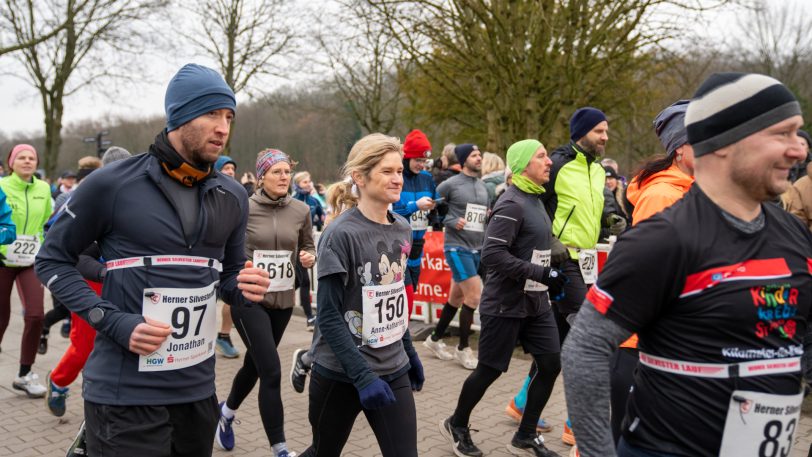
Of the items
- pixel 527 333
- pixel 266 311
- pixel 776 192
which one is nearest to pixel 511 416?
pixel 527 333

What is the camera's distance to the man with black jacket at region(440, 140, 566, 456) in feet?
15.4

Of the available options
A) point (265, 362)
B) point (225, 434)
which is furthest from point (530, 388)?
point (225, 434)

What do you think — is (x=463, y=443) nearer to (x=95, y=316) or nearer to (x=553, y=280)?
(x=553, y=280)

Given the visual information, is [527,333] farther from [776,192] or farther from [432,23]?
[432,23]

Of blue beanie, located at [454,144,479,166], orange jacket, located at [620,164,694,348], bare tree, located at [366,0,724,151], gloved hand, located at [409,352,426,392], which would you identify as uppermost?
bare tree, located at [366,0,724,151]

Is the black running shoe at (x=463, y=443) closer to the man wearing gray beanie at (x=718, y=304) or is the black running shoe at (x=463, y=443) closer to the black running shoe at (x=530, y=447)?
the black running shoe at (x=530, y=447)

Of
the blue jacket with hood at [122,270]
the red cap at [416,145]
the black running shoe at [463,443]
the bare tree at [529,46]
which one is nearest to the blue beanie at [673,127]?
the blue jacket with hood at [122,270]

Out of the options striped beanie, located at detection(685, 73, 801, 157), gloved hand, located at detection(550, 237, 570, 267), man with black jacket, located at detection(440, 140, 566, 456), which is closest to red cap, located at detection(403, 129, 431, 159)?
man with black jacket, located at detection(440, 140, 566, 456)

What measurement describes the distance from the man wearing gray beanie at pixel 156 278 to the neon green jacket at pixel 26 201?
4.74 meters

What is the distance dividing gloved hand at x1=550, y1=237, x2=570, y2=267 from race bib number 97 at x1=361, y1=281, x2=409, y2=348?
66.3 inches

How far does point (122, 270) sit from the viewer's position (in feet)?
9.08

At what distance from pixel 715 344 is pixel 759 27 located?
38861mm

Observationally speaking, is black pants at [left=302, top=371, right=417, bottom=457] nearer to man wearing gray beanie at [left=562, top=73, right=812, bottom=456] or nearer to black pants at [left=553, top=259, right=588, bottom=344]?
man wearing gray beanie at [left=562, top=73, right=812, bottom=456]

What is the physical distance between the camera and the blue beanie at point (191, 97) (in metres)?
2.84
